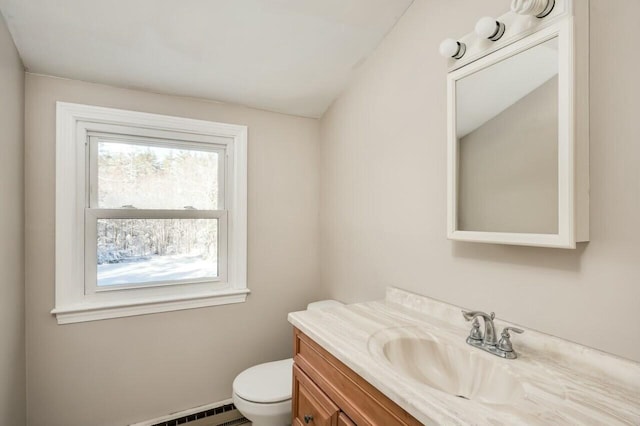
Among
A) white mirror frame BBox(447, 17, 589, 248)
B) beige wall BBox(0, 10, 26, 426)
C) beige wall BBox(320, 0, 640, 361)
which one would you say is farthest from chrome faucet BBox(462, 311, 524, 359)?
beige wall BBox(0, 10, 26, 426)

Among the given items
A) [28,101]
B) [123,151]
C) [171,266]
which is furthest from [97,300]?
[28,101]

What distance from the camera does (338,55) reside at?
1.75 m

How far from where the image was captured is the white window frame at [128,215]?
1.65m

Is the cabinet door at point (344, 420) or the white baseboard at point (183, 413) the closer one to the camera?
the cabinet door at point (344, 420)

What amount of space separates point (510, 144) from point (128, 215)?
190cm

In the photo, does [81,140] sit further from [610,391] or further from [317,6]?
[610,391]

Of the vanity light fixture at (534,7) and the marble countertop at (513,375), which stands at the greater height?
the vanity light fixture at (534,7)

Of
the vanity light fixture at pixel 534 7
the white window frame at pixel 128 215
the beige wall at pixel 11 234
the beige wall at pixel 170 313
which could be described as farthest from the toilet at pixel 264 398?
the vanity light fixture at pixel 534 7

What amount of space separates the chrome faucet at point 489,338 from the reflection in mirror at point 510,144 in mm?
298

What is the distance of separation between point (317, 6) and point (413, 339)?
146 centimetres

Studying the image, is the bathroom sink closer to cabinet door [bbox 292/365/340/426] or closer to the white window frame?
cabinet door [bbox 292/365/340/426]

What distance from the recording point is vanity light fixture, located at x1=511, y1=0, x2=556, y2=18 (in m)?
0.93

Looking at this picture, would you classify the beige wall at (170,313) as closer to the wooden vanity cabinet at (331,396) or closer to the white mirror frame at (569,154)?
the wooden vanity cabinet at (331,396)

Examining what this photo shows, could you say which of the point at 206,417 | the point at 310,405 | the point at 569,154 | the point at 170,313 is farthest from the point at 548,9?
the point at 206,417
